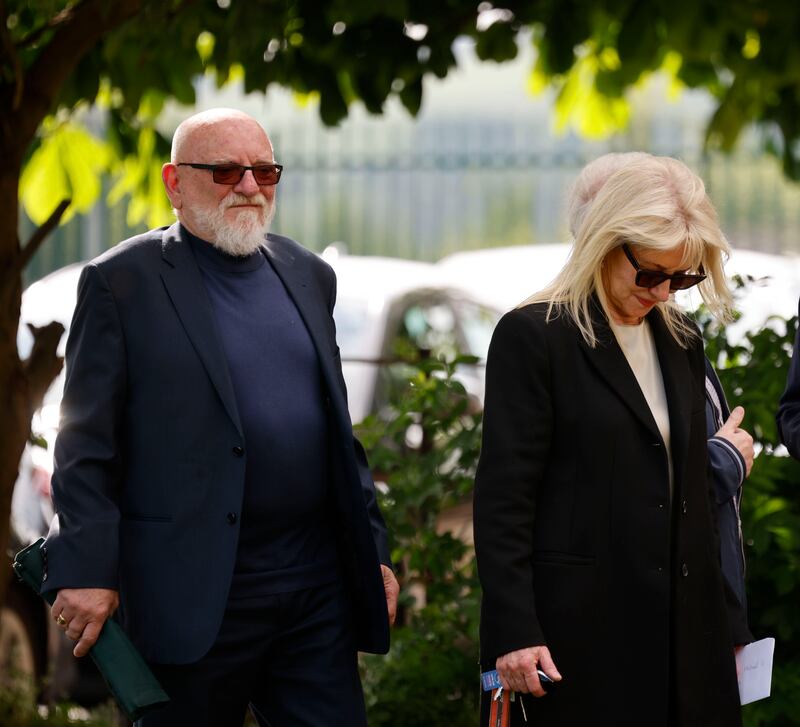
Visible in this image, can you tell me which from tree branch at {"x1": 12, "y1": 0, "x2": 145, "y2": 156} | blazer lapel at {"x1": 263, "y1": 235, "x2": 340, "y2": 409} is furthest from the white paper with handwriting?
tree branch at {"x1": 12, "y1": 0, "x2": 145, "y2": 156}

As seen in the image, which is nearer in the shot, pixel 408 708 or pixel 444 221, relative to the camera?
pixel 408 708

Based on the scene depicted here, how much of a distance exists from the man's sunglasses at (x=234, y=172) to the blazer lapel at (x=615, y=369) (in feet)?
2.59

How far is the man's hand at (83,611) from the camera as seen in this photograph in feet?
10.6

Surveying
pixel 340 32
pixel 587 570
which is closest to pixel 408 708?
pixel 587 570

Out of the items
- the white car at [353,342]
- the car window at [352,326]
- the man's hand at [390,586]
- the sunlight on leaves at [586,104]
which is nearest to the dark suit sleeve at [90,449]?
the man's hand at [390,586]

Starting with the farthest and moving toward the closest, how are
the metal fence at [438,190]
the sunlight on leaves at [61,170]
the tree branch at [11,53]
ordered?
the metal fence at [438,190] → the sunlight on leaves at [61,170] → the tree branch at [11,53]

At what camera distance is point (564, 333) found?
328 centimetres

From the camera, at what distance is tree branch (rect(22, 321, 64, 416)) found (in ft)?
15.4

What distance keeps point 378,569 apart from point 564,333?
2.28ft

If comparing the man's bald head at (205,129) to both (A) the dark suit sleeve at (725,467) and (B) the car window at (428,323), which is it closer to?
(A) the dark suit sleeve at (725,467)

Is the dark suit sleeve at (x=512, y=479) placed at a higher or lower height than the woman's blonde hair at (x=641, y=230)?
lower

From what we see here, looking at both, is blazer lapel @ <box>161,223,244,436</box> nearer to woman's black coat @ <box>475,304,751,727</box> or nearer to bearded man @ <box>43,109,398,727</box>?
bearded man @ <box>43,109,398,727</box>

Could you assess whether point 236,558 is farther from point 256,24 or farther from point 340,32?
point 340,32

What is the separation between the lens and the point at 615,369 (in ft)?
10.7
